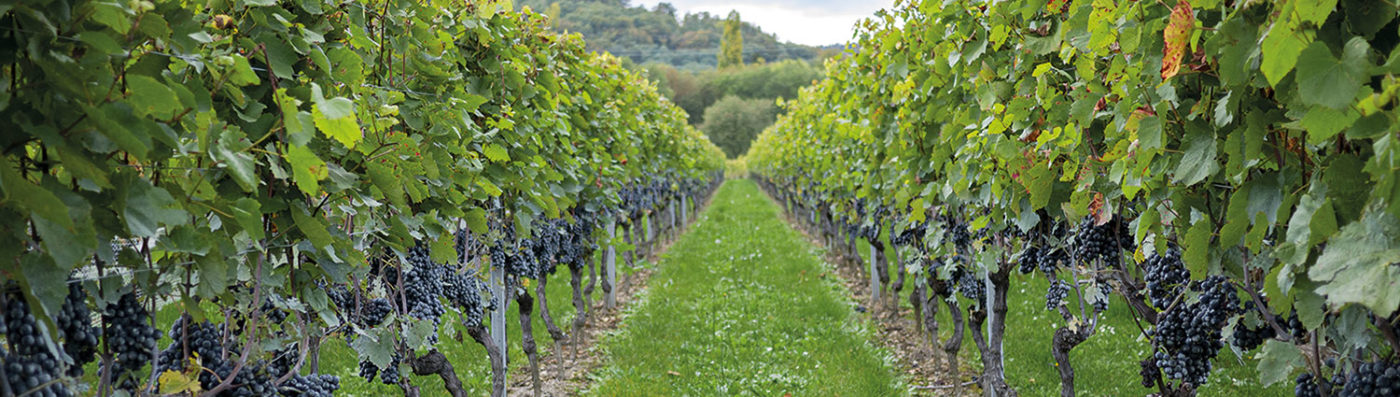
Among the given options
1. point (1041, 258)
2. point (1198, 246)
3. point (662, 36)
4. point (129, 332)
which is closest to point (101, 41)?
point (129, 332)

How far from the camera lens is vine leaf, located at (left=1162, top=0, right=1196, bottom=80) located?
5.61 feet

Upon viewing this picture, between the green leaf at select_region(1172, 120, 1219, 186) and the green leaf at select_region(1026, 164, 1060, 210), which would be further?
the green leaf at select_region(1026, 164, 1060, 210)

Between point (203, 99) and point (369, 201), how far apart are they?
0.68 m

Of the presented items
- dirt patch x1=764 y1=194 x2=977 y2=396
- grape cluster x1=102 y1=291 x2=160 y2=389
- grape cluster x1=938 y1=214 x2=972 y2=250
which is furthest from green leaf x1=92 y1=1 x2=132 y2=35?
dirt patch x1=764 y1=194 x2=977 y2=396

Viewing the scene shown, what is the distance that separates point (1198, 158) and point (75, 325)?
2411mm

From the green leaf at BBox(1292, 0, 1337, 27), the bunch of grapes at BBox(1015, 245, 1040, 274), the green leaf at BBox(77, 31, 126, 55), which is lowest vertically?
the bunch of grapes at BBox(1015, 245, 1040, 274)

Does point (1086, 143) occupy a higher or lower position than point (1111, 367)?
higher

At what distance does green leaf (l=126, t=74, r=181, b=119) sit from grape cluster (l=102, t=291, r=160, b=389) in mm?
576

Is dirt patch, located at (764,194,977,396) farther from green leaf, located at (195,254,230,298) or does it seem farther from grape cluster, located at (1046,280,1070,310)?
green leaf, located at (195,254,230,298)

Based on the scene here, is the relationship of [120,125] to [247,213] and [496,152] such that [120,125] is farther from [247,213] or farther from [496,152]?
[496,152]

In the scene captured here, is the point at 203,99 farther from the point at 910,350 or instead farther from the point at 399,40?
the point at 910,350

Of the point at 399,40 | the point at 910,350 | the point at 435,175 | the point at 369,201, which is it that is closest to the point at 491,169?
the point at 399,40

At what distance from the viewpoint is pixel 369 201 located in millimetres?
2176

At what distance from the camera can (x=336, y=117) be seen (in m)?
1.48
